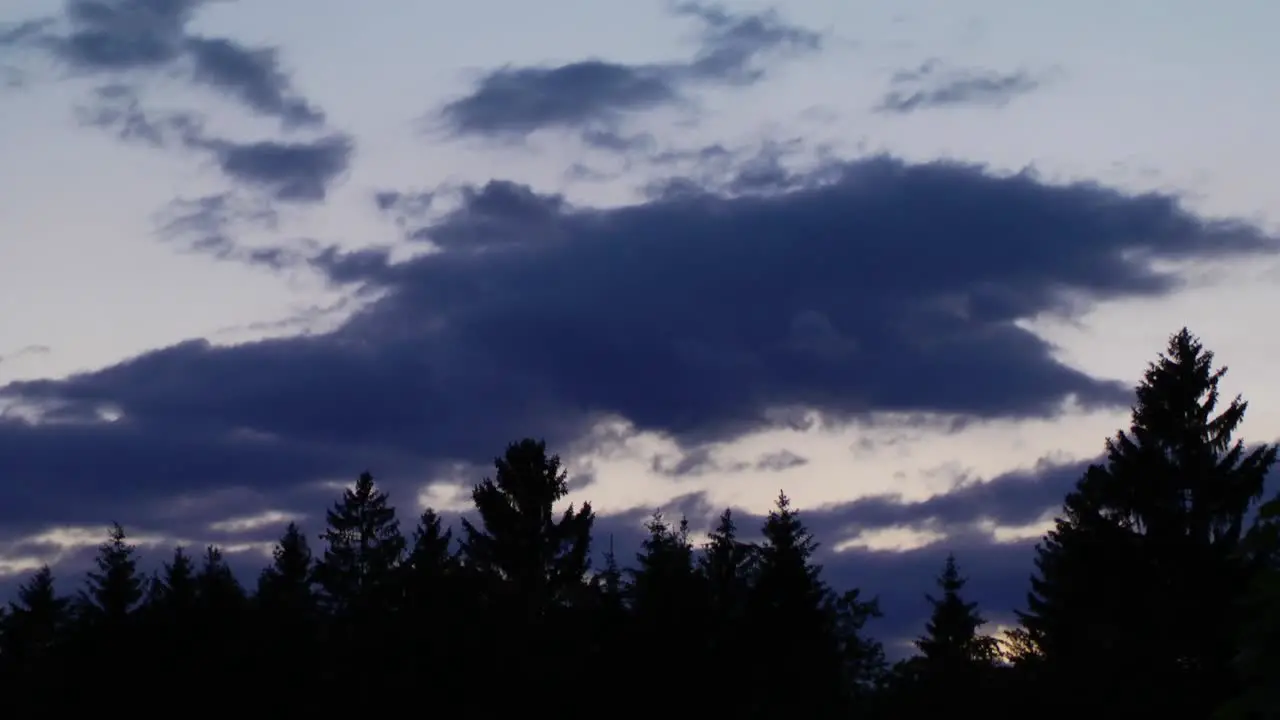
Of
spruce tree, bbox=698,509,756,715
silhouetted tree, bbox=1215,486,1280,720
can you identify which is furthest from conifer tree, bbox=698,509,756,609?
silhouetted tree, bbox=1215,486,1280,720

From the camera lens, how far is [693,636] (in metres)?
41.2

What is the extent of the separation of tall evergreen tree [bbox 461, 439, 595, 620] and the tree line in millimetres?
15397

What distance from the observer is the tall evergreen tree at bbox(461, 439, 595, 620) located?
76.6m

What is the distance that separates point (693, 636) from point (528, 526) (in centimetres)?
3760

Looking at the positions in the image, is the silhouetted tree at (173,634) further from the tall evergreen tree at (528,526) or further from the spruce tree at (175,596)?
the tall evergreen tree at (528,526)

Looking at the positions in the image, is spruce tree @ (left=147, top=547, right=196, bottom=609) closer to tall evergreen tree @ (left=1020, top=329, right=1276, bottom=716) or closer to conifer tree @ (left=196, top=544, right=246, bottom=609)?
conifer tree @ (left=196, top=544, right=246, bottom=609)

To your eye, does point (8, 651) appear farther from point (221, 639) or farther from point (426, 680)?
point (426, 680)

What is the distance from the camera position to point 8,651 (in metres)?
58.1

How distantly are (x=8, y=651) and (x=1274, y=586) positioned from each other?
58.2 m

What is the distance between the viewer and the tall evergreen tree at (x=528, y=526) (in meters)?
76.6

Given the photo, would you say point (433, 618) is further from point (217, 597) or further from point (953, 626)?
point (953, 626)

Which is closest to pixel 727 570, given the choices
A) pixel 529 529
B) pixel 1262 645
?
pixel 529 529

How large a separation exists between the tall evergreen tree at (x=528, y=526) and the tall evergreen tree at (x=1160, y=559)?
2497 centimetres

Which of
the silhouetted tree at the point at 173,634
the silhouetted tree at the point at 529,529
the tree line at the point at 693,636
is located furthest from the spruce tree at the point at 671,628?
the silhouetted tree at the point at 529,529
